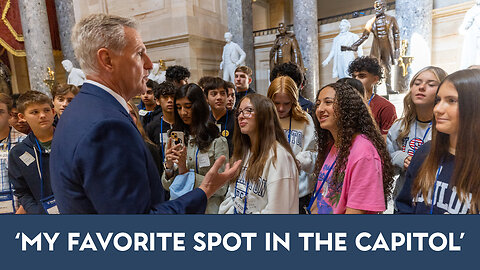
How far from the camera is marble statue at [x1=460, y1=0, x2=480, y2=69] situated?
6.97 m

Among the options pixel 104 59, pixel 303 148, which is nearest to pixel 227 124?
pixel 303 148

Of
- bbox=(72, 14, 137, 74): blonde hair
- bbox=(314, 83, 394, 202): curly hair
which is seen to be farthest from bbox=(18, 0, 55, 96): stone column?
bbox=(314, 83, 394, 202): curly hair

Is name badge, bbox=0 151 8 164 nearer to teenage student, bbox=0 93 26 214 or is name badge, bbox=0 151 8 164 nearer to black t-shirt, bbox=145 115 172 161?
teenage student, bbox=0 93 26 214

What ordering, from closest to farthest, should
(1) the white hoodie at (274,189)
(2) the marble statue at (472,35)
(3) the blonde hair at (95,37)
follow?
(3) the blonde hair at (95,37) → (1) the white hoodie at (274,189) → (2) the marble statue at (472,35)

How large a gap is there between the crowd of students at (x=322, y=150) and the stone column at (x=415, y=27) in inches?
240

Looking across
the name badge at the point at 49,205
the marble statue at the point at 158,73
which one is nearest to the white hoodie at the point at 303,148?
the name badge at the point at 49,205

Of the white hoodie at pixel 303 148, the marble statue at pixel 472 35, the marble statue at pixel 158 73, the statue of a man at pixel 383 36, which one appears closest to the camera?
the white hoodie at pixel 303 148

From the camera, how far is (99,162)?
3.16 feet

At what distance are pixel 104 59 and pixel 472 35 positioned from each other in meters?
8.71

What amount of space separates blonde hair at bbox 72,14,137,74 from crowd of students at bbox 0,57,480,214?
42cm

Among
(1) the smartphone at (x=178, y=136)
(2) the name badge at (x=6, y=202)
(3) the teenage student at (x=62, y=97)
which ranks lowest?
(2) the name badge at (x=6, y=202)

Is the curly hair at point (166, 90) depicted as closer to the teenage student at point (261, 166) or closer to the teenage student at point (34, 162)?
the teenage student at point (34, 162)

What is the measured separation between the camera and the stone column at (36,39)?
357 inches

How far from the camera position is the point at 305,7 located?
9641 millimetres
